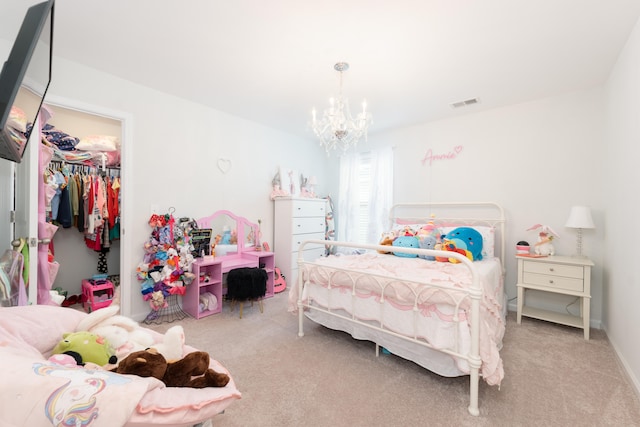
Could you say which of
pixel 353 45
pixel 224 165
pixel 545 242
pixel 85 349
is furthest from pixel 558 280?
pixel 224 165

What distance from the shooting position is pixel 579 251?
2902 millimetres

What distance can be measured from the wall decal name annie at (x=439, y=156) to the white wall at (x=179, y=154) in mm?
2218

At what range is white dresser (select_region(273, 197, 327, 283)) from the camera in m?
4.03

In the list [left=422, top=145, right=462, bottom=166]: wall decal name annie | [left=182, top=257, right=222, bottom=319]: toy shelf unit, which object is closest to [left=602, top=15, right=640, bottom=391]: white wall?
[left=422, top=145, right=462, bottom=166]: wall decal name annie

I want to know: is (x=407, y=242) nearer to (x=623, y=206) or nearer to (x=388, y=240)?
(x=388, y=240)

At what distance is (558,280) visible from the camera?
8.84 feet

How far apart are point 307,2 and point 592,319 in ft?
12.8

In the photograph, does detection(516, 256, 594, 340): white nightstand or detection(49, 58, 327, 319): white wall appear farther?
detection(49, 58, 327, 319): white wall

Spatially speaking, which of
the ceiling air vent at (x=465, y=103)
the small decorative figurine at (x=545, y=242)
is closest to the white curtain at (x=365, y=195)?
the ceiling air vent at (x=465, y=103)

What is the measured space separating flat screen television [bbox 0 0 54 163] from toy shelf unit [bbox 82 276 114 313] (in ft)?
8.33

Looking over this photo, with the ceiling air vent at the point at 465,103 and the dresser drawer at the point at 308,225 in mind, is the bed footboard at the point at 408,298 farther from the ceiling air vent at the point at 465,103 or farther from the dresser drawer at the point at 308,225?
the ceiling air vent at the point at 465,103

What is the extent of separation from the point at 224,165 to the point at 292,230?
128 centimetres

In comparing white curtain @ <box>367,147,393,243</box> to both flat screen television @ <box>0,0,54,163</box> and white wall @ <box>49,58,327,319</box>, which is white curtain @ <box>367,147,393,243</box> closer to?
white wall @ <box>49,58,327,319</box>

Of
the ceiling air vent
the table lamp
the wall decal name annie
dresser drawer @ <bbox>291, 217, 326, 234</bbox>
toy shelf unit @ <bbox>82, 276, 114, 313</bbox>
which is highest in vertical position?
the ceiling air vent
